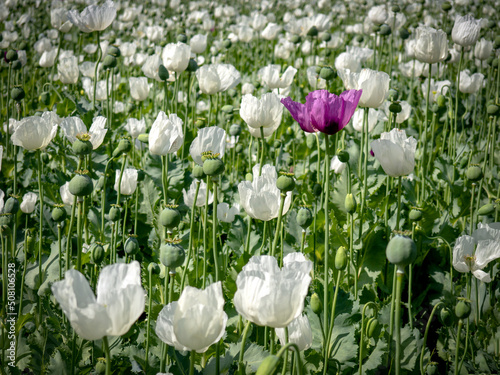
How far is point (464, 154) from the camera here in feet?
8.79

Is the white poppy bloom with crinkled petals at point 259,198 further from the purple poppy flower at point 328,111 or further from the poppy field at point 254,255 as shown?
the purple poppy flower at point 328,111

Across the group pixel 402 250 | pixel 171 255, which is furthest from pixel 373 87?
pixel 171 255

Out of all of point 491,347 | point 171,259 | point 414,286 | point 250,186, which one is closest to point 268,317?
point 171,259

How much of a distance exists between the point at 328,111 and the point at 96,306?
0.79 metres

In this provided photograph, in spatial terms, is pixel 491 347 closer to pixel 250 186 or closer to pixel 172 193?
pixel 250 186

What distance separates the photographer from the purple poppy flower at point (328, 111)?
1302mm

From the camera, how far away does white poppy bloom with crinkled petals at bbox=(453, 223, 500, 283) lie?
4.59ft

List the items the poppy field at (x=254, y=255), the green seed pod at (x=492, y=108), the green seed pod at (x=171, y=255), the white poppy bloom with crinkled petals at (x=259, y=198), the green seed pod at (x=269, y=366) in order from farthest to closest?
1. the green seed pod at (x=492, y=108)
2. the white poppy bloom with crinkled petals at (x=259, y=198)
3. the green seed pod at (x=171, y=255)
4. the poppy field at (x=254, y=255)
5. the green seed pod at (x=269, y=366)

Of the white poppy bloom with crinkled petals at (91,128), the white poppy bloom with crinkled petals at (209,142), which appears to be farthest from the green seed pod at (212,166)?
the white poppy bloom with crinkled petals at (91,128)

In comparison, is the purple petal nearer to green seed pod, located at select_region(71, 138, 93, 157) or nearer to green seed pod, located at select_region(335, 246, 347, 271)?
green seed pod, located at select_region(335, 246, 347, 271)

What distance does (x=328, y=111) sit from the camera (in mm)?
1301

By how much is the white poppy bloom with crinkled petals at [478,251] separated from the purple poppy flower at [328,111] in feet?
1.60

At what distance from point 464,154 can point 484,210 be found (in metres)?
1.14

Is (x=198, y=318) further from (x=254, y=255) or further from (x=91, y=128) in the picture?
(x=91, y=128)
